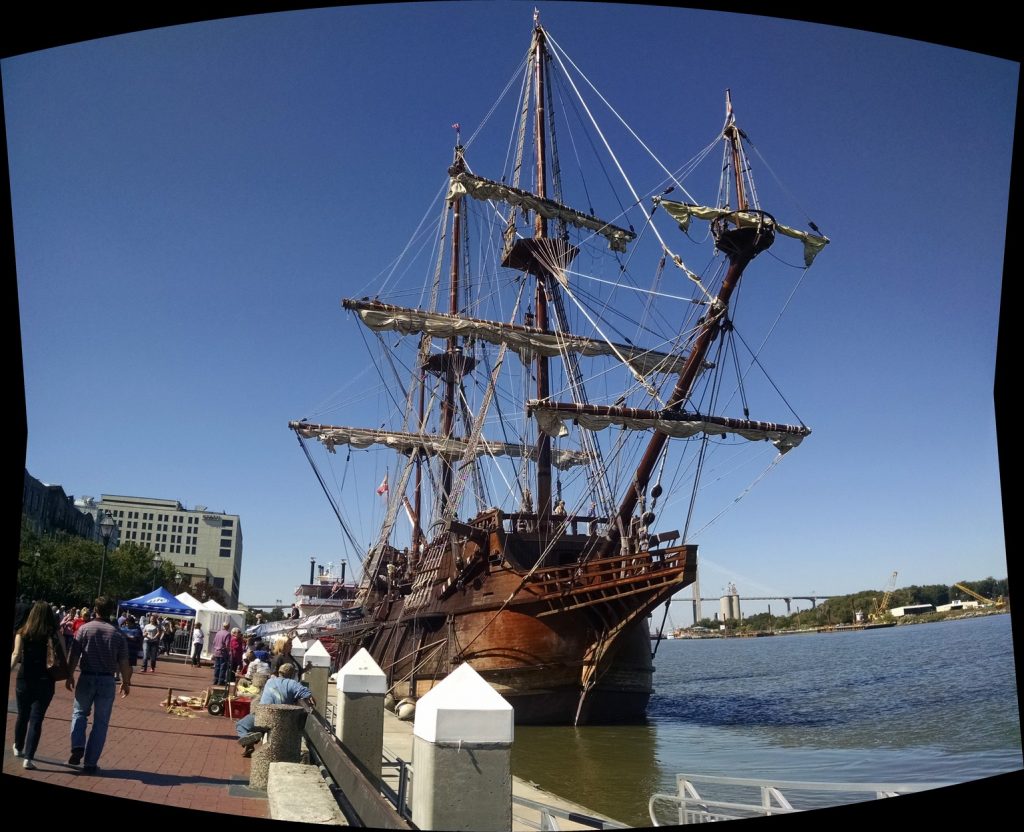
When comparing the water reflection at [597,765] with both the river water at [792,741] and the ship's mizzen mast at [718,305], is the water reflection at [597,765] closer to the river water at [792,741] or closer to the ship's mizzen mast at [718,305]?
the river water at [792,741]

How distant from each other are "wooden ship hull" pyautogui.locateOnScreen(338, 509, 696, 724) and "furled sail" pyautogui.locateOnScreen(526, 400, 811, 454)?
10.7 feet

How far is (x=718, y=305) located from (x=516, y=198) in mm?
12291

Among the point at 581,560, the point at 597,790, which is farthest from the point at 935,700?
the point at 597,790

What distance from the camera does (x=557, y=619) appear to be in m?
21.3

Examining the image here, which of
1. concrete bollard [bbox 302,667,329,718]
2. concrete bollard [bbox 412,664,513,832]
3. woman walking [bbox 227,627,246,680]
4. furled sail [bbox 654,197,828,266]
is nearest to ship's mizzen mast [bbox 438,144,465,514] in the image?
furled sail [bbox 654,197,828,266]

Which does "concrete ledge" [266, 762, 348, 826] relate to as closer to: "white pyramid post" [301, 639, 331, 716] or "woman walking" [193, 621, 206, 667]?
"white pyramid post" [301, 639, 331, 716]

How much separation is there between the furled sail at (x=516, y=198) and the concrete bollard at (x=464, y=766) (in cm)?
2833

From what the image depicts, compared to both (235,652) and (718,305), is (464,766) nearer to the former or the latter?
(235,652)

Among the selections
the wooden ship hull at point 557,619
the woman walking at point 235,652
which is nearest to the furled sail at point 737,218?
the wooden ship hull at point 557,619

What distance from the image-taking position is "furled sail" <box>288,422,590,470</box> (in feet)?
134

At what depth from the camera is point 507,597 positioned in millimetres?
21547

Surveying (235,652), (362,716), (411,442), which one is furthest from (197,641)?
(411,442)

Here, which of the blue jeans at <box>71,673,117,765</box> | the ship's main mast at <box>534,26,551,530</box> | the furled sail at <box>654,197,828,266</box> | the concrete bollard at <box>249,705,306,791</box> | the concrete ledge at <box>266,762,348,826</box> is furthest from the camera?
the ship's main mast at <box>534,26,551,530</box>

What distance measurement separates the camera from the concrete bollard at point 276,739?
22.5 ft
